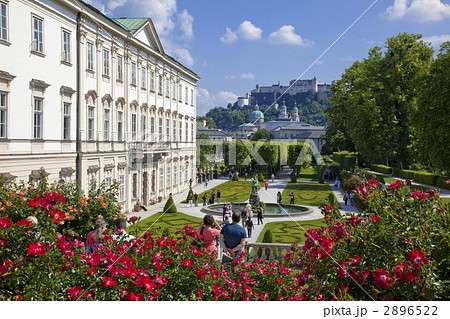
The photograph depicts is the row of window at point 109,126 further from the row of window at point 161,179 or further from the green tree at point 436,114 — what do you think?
the green tree at point 436,114

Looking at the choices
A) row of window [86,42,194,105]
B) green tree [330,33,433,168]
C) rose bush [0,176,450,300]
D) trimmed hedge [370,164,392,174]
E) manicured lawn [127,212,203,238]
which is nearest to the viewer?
rose bush [0,176,450,300]

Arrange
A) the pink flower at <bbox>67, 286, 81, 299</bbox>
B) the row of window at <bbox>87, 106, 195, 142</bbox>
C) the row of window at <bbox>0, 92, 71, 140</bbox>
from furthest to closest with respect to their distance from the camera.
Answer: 1. the row of window at <bbox>87, 106, 195, 142</bbox>
2. the row of window at <bbox>0, 92, 71, 140</bbox>
3. the pink flower at <bbox>67, 286, 81, 299</bbox>

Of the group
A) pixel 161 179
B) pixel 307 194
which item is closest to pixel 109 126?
pixel 161 179

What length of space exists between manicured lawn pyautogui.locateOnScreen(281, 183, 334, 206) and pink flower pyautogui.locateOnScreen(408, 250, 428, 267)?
2908cm

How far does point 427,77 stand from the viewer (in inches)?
1166

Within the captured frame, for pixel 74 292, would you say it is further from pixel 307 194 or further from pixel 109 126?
pixel 307 194

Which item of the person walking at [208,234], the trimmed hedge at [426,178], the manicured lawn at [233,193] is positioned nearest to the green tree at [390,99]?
the trimmed hedge at [426,178]

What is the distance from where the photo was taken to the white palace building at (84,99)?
16891 millimetres

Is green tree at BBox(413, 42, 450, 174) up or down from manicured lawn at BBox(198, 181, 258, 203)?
up

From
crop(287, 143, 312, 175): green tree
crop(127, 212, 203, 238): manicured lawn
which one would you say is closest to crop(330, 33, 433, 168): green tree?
crop(287, 143, 312, 175): green tree

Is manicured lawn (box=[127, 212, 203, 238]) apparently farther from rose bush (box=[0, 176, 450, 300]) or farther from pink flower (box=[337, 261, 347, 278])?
pink flower (box=[337, 261, 347, 278])

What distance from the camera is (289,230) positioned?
79.8ft

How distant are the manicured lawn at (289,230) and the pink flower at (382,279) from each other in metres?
15.7

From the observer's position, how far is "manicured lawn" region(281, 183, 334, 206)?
3627cm
